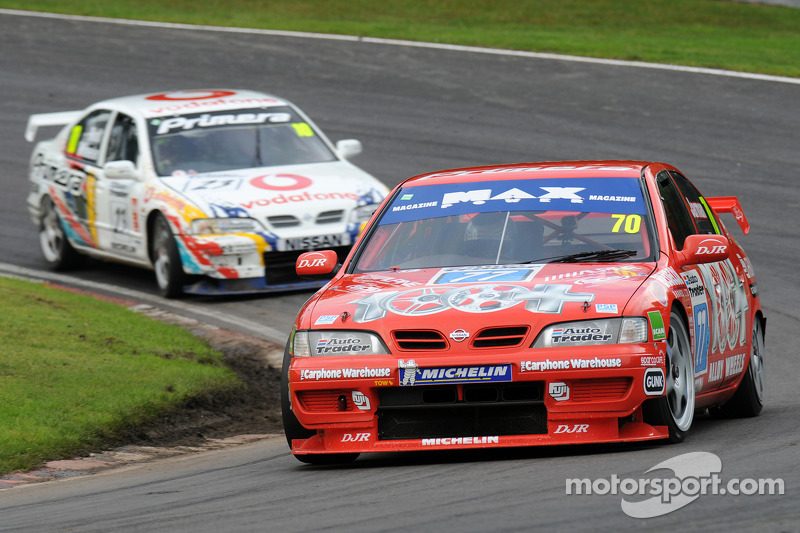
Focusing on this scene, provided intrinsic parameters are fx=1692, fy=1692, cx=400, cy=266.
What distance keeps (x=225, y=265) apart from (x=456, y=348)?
6817 millimetres

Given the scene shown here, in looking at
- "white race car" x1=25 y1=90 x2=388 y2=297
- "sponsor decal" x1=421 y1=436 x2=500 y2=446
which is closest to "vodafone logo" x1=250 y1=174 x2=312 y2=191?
"white race car" x1=25 y1=90 x2=388 y2=297

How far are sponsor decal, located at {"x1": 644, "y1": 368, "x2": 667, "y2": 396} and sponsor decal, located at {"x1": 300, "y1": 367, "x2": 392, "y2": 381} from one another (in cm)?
110

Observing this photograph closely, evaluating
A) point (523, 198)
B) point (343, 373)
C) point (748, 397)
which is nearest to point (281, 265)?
point (523, 198)

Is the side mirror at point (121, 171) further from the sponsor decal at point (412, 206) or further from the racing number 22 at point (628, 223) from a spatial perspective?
the racing number 22 at point (628, 223)

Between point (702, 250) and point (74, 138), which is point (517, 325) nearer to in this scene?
point (702, 250)

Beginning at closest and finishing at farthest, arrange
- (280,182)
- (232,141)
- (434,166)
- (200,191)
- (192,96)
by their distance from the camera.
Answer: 1. (200,191)
2. (280,182)
3. (232,141)
4. (192,96)
5. (434,166)

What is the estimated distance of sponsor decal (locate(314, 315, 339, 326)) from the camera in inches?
301

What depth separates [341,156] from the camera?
15320 millimetres

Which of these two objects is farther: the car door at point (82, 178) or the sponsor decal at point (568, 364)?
the car door at point (82, 178)

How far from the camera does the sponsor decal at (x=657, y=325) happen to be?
289 inches

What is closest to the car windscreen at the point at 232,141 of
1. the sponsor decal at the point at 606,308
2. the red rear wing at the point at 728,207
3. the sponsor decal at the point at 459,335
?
the red rear wing at the point at 728,207

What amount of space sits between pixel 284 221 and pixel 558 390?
698cm

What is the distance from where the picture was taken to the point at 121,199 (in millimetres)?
14891

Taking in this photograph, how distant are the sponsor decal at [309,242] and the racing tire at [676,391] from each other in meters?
6.29
